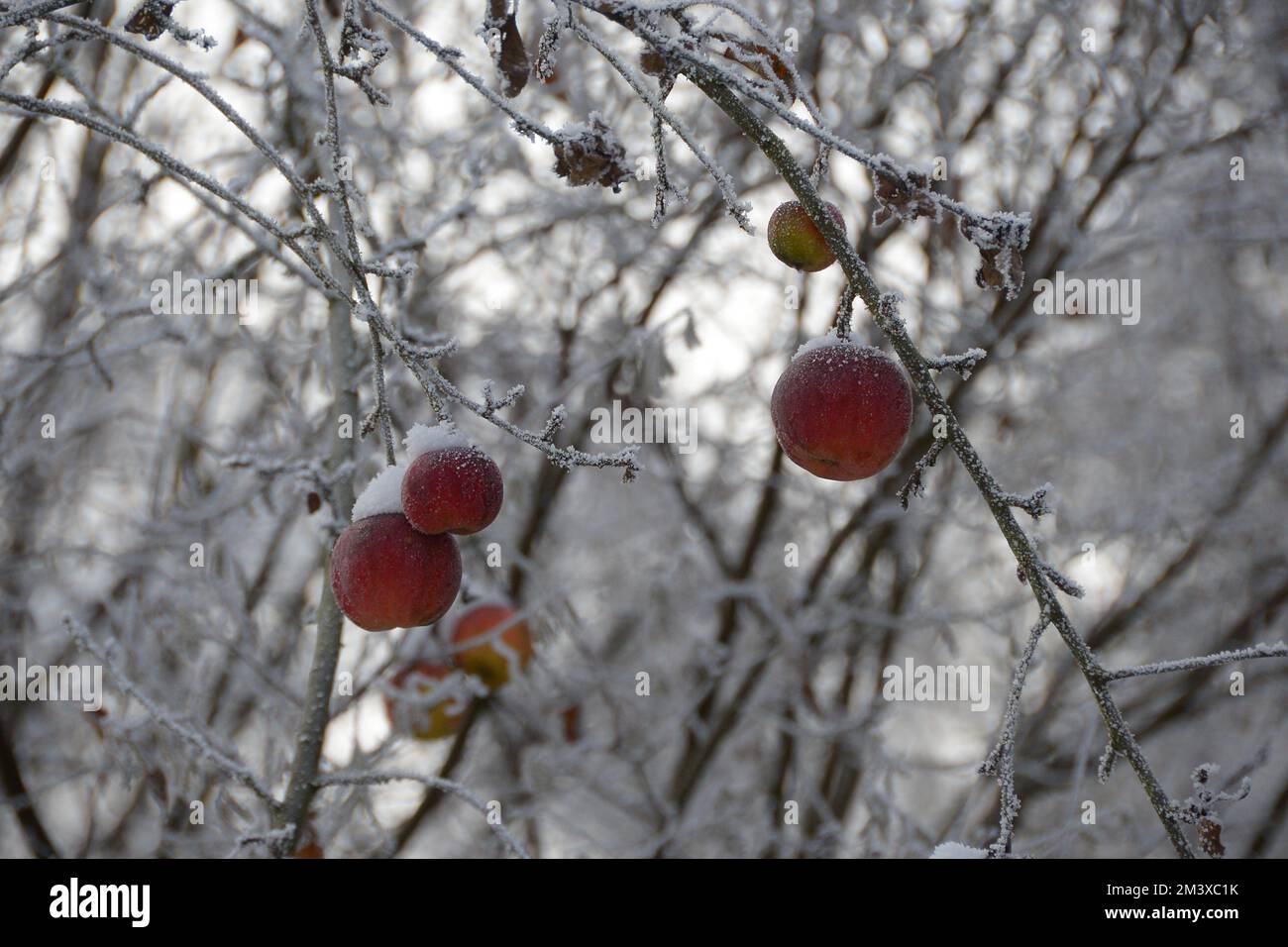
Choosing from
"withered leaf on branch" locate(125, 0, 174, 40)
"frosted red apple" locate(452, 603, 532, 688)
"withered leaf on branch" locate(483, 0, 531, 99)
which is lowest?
"frosted red apple" locate(452, 603, 532, 688)

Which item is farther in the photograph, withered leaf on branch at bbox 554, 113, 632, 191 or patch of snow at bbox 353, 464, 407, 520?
patch of snow at bbox 353, 464, 407, 520

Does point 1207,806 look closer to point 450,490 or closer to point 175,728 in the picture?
point 450,490

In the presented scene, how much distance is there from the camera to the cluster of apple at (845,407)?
1.22 m

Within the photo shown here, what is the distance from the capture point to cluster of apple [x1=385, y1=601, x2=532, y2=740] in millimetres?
2732

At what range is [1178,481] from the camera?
177 inches

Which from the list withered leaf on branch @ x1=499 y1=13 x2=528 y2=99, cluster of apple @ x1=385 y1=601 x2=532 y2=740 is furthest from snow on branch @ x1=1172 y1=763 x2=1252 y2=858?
cluster of apple @ x1=385 y1=601 x2=532 y2=740

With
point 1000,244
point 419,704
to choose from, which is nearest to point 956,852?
point 1000,244

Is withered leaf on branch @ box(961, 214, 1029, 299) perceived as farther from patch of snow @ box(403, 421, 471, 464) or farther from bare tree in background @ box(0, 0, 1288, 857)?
bare tree in background @ box(0, 0, 1288, 857)

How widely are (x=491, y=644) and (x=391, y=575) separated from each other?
1634mm

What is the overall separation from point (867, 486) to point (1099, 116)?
1.44 m

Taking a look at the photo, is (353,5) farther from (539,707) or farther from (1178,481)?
(1178,481)

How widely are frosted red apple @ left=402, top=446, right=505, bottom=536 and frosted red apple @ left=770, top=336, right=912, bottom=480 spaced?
34cm

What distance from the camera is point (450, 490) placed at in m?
1.22

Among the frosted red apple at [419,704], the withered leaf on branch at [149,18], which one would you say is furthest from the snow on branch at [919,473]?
the frosted red apple at [419,704]
